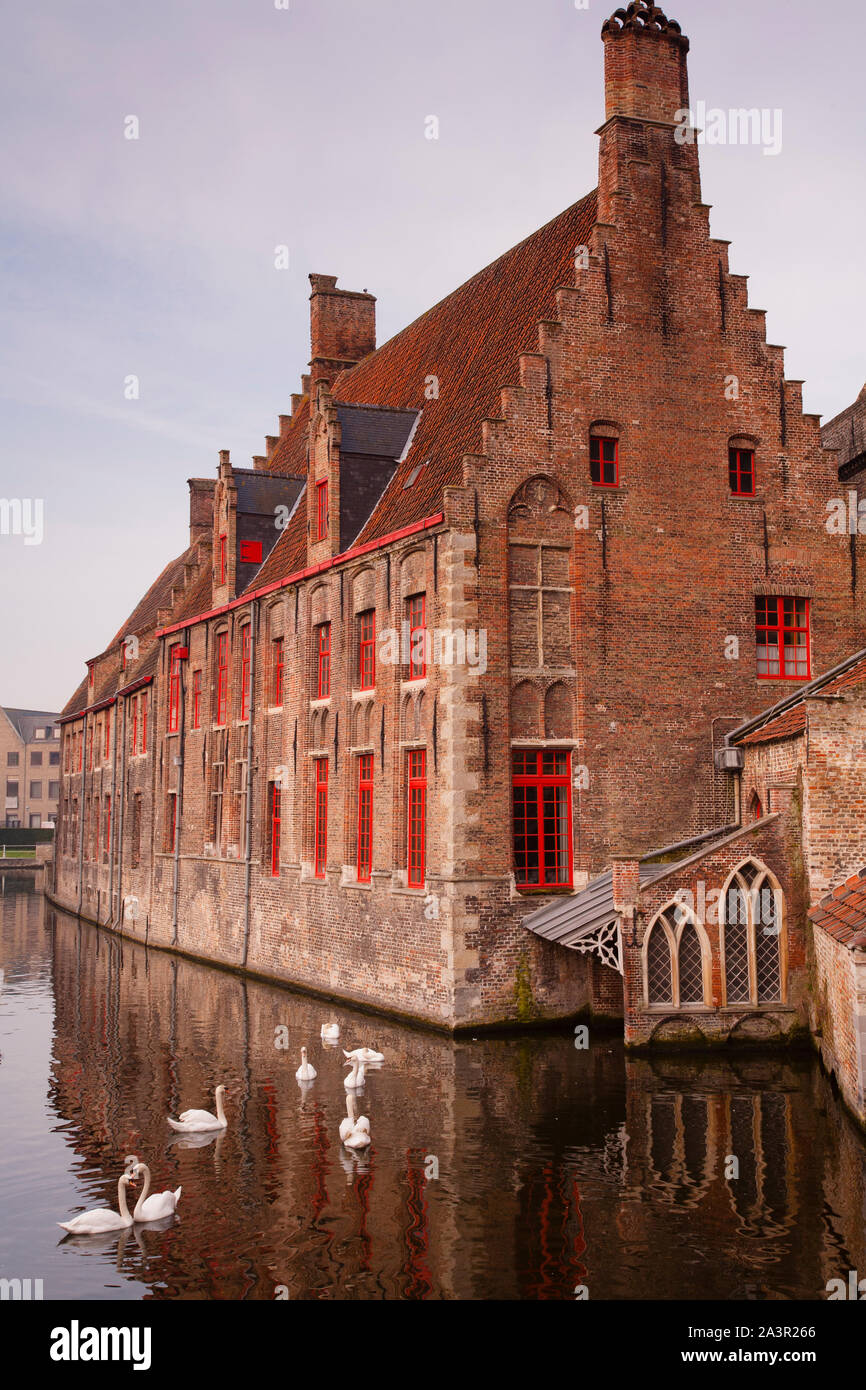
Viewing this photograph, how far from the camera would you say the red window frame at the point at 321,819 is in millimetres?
23422

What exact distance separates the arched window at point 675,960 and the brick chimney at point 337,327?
69.3 feet

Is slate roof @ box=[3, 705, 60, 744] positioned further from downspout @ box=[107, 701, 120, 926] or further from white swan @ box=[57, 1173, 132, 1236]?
white swan @ box=[57, 1173, 132, 1236]

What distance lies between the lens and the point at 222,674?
29844mm

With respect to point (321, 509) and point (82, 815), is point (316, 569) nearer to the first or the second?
point (321, 509)

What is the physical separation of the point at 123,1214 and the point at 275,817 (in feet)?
52.7

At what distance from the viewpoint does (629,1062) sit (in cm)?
1585

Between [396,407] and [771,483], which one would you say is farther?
[396,407]

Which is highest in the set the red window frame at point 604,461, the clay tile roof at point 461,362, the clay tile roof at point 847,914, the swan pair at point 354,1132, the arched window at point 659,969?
the clay tile roof at point 461,362

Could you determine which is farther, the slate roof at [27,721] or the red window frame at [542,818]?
the slate roof at [27,721]

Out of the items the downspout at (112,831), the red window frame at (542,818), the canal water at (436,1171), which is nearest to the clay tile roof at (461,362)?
the red window frame at (542,818)

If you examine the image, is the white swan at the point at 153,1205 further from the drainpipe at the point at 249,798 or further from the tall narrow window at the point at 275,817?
the drainpipe at the point at 249,798
